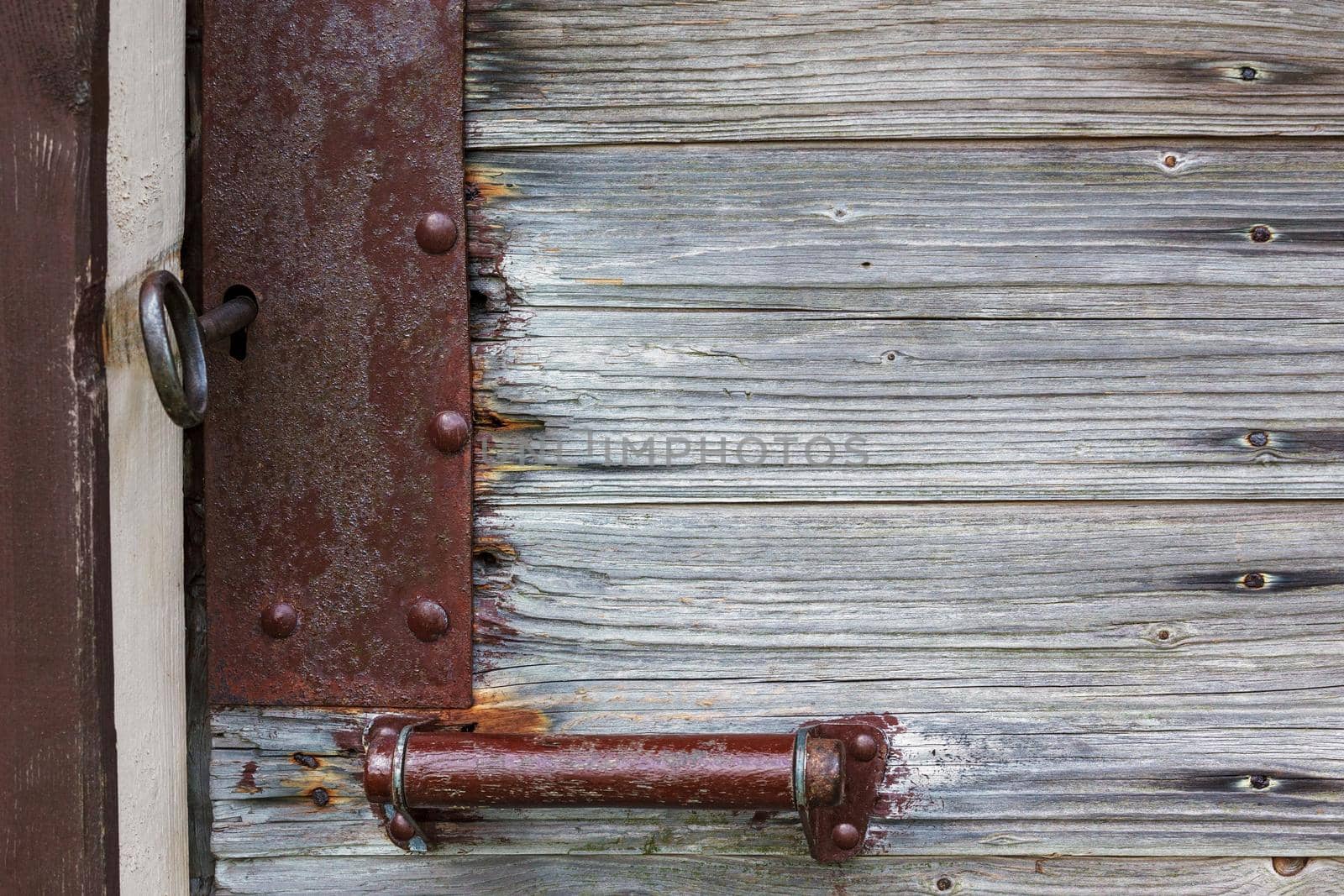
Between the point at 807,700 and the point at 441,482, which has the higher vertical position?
the point at 441,482

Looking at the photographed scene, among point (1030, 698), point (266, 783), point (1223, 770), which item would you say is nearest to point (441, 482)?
point (266, 783)

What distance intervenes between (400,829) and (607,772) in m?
0.20

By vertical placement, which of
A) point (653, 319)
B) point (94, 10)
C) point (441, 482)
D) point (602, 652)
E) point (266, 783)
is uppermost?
point (94, 10)

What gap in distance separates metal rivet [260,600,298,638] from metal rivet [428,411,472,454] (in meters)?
0.18

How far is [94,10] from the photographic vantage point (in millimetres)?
587

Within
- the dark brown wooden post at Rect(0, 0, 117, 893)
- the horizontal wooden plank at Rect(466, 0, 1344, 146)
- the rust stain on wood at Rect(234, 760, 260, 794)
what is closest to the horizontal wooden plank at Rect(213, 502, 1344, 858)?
the rust stain on wood at Rect(234, 760, 260, 794)

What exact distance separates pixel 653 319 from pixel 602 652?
0.29 m

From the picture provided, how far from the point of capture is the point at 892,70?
750 millimetres

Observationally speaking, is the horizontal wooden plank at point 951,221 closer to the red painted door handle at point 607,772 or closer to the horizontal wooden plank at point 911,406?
the horizontal wooden plank at point 911,406

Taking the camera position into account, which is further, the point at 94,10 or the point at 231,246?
the point at 231,246

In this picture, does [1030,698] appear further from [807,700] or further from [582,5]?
[582,5]

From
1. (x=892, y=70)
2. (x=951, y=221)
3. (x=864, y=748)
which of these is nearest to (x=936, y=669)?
(x=864, y=748)

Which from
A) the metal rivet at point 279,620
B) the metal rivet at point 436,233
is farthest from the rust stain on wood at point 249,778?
the metal rivet at point 436,233

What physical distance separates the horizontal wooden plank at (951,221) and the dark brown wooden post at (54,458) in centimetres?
28
